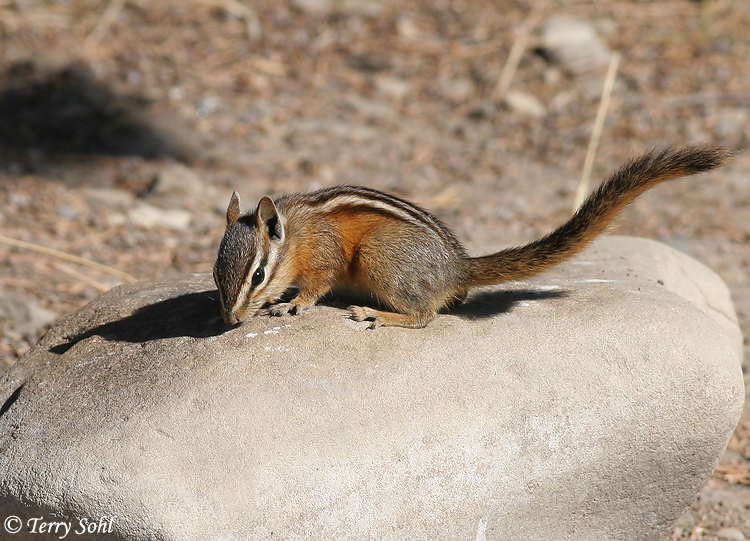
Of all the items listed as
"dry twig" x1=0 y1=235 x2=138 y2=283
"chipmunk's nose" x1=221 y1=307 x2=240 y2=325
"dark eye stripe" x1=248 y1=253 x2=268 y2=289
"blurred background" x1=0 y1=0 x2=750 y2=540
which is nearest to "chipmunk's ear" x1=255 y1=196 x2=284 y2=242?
"dark eye stripe" x1=248 y1=253 x2=268 y2=289

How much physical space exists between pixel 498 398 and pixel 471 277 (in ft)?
2.45

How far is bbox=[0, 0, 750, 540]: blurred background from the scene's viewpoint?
7031 millimetres

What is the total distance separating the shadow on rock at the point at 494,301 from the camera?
3887mm

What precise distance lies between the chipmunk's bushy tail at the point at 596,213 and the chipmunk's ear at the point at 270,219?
3.04 ft

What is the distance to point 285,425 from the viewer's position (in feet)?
10.3

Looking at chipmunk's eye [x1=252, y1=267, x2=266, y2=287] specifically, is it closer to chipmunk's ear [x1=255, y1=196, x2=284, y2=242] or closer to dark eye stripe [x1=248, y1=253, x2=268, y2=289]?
dark eye stripe [x1=248, y1=253, x2=268, y2=289]

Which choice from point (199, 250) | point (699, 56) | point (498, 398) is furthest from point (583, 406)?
point (699, 56)

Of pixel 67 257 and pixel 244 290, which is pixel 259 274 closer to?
pixel 244 290

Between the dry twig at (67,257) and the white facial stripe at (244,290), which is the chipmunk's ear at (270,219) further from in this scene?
the dry twig at (67,257)

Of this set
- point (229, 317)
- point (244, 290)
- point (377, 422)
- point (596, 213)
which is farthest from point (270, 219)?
point (596, 213)

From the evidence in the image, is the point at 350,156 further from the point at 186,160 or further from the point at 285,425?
the point at 285,425

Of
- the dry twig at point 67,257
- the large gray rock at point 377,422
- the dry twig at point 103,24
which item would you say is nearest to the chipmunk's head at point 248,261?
the large gray rock at point 377,422

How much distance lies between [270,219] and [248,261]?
11.5 inches

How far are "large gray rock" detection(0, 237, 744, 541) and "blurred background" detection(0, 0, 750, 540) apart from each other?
2.61 m
